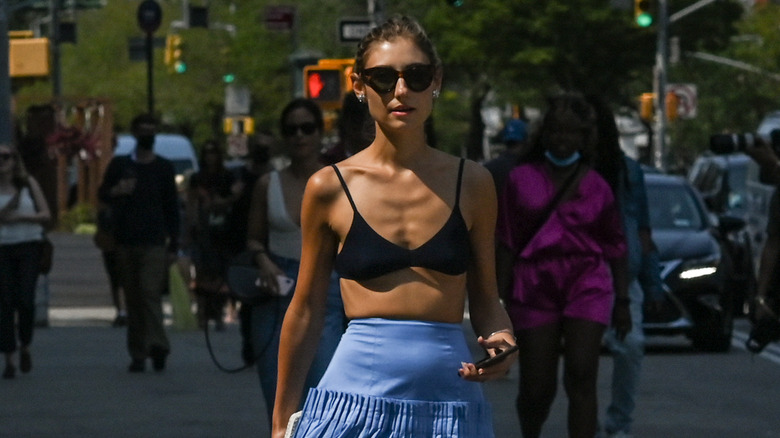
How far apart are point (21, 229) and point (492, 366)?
10.3 meters

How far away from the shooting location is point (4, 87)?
16.6 m

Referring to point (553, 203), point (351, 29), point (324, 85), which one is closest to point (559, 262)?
point (553, 203)

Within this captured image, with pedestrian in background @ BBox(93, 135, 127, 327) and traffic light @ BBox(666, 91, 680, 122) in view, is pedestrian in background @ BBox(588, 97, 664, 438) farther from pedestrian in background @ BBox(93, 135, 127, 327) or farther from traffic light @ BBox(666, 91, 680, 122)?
traffic light @ BBox(666, 91, 680, 122)

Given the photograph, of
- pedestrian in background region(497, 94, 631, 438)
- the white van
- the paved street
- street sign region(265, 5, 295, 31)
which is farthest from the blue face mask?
the white van

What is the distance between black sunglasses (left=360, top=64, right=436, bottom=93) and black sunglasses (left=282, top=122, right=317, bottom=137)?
3.81m

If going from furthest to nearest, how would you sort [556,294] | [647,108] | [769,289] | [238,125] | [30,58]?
[238,125], [647,108], [30,58], [769,289], [556,294]

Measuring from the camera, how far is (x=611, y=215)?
29.1ft

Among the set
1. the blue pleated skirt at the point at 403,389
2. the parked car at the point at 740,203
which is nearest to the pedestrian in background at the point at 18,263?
the parked car at the point at 740,203

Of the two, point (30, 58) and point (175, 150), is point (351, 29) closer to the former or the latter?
point (30, 58)

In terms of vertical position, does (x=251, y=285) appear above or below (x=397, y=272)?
below

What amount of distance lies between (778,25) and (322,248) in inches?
2341

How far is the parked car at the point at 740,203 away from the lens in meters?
20.8

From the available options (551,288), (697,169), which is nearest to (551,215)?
(551,288)

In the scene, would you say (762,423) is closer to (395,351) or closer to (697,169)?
(395,351)
